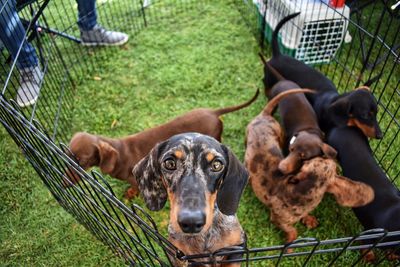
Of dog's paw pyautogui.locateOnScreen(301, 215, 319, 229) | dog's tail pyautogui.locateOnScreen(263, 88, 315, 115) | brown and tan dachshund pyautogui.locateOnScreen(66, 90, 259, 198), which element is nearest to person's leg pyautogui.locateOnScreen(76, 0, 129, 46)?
brown and tan dachshund pyautogui.locateOnScreen(66, 90, 259, 198)

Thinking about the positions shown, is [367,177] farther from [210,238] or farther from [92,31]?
[92,31]

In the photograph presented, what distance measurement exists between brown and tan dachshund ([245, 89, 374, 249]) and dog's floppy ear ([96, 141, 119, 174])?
114 centimetres

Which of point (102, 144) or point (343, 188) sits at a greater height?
point (102, 144)

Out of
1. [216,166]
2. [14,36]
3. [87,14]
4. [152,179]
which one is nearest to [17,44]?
[14,36]

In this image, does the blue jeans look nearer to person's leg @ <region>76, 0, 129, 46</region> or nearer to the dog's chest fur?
person's leg @ <region>76, 0, 129, 46</region>

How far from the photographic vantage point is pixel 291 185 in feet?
9.15

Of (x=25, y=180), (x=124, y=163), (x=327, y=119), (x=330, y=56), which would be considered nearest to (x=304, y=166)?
(x=327, y=119)

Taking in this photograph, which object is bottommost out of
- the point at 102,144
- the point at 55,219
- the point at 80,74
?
the point at 55,219

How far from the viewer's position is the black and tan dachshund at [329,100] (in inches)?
130

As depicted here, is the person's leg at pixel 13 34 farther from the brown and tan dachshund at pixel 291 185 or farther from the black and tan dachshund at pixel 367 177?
the black and tan dachshund at pixel 367 177

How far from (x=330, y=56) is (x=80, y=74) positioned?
3.21 m

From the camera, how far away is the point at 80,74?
15.7ft

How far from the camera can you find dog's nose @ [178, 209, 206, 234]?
1682 millimetres

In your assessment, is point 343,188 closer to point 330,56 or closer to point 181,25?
point 330,56
